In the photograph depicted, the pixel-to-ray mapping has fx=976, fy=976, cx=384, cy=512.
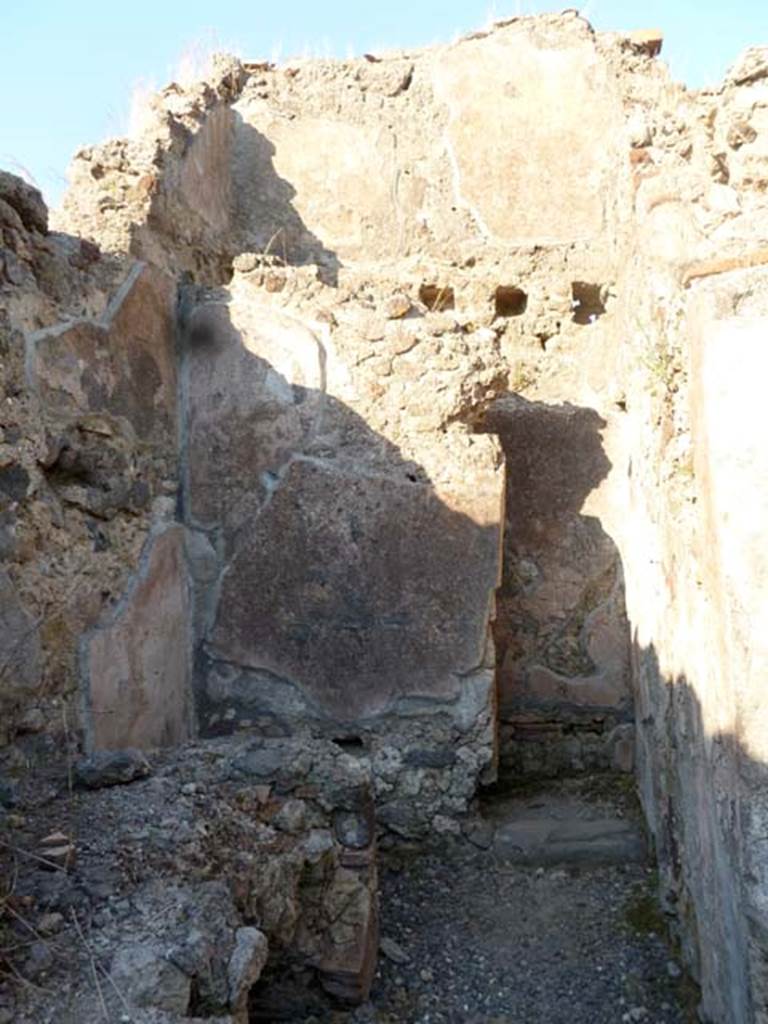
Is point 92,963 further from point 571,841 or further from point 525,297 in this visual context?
point 525,297

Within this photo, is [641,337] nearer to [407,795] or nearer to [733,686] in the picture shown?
[733,686]

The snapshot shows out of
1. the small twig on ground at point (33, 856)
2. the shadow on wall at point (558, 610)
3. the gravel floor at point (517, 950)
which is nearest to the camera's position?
the small twig on ground at point (33, 856)

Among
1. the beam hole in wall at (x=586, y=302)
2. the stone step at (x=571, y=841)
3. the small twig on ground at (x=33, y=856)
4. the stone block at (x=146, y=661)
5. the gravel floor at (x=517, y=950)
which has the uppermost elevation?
the beam hole in wall at (x=586, y=302)

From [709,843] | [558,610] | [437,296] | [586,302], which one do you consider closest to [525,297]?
[586,302]

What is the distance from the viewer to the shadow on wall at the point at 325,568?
315cm

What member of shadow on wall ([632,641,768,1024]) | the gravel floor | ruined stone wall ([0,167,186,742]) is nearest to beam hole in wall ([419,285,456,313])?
ruined stone wall ([0,167,186,742])

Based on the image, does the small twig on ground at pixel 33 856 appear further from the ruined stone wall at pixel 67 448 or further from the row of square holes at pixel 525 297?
the row of square holes at pixel 525 297

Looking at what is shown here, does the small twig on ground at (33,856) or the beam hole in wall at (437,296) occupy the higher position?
the beam hole in wall at (437,296)

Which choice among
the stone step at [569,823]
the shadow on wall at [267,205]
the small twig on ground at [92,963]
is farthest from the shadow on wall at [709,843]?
the shadow on wall at [267,205]

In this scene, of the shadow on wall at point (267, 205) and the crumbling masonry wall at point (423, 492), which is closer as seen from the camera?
the crumbling masonry wall at point (423, 492)

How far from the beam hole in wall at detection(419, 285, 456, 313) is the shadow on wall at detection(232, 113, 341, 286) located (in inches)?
18.3

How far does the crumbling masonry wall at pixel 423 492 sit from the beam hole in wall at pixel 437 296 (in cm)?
1

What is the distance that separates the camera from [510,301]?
4.70 m

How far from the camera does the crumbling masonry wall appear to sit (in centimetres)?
198
